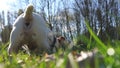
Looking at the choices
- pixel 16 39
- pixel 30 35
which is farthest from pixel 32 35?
pixel 16 39

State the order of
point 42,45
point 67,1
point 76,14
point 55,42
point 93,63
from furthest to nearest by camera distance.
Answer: point 67,1 < point 76,14 < point 55,42 < point 42,45 < point 93,63

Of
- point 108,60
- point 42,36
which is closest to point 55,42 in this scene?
point 42,36

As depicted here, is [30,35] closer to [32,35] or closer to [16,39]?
[32,35]

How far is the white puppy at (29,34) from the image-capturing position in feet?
31.4

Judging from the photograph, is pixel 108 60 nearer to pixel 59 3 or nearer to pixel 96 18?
pixel 96 18

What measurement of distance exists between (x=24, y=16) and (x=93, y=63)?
892cm

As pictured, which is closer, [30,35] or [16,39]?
[16,39]

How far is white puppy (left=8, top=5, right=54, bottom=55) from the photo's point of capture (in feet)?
31.4

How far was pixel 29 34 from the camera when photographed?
992cm

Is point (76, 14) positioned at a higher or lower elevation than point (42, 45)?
lower

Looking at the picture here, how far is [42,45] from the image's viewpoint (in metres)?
9.55

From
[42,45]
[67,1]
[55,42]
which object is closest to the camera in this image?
[42,45]

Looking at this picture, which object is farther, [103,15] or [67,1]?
[67,1]

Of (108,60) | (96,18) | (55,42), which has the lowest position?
(96,18)
